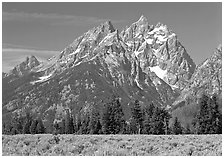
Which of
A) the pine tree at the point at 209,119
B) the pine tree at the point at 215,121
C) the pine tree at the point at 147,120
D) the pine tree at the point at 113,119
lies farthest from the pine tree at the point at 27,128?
the pine tree at the point at 215,121

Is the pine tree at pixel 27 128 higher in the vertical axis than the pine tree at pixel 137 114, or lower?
lower

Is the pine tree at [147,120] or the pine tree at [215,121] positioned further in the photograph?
the pine tree at [147,120]

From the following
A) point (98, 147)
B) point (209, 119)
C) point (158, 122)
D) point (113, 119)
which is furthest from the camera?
point (158, 122)

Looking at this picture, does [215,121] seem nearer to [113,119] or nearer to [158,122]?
[158,122]

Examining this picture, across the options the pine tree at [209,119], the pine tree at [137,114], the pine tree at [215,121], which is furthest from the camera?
the pine tree at [137,114]

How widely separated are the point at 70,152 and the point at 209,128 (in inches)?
2855

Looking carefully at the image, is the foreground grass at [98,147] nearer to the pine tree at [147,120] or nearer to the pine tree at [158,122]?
the pine tree at [158,122]

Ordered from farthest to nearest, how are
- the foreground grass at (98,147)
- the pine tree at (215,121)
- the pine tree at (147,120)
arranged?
1. the pine tree at (147,120)
2. the pine tree at (215,121)
3. the foreground grass at (98,147)

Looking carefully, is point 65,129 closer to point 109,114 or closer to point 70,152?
point 109,114

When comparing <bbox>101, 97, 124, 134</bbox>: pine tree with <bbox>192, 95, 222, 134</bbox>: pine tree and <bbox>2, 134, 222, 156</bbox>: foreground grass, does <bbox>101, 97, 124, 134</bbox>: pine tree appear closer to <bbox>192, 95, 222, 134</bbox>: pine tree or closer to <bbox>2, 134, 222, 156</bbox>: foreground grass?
<bbox>192, 95, 222, 134</bbox>: pine tree

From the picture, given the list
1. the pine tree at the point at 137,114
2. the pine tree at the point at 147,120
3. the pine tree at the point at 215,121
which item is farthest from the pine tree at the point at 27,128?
the pine tree at the point at 215,121

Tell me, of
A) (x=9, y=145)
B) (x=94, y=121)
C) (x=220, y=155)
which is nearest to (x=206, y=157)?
(x=220, y=155)

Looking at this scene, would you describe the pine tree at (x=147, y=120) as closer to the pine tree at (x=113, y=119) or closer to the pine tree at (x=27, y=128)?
the pine tree at (x=113, y=119)

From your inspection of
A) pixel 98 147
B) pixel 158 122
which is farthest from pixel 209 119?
pixel 98 147
